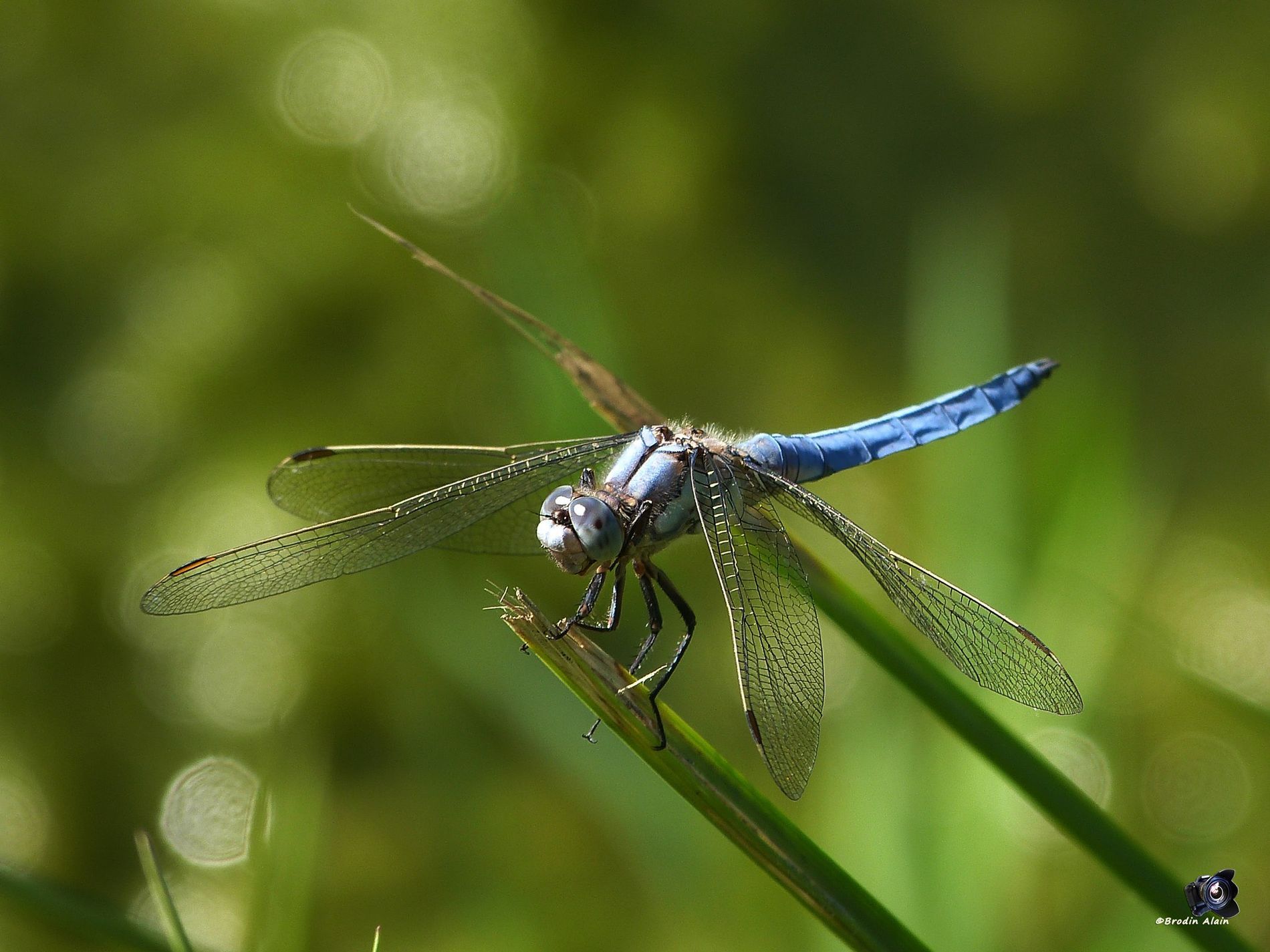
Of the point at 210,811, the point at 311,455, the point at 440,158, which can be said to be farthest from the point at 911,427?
the point at 210,811

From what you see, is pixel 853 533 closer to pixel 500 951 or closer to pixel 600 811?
pixel 600 811

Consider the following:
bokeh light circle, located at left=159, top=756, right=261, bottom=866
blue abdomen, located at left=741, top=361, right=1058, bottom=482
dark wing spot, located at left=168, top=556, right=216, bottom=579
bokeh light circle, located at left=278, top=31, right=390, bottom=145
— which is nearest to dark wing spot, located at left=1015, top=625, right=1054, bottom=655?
blue abdomen, located at left=741, top=361, right=1058, bottom=482

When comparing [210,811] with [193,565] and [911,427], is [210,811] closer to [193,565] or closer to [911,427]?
[193,565]

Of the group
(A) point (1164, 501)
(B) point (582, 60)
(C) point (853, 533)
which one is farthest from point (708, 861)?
(B) point (582, 60)

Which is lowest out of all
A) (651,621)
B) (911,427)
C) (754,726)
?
(754,726)

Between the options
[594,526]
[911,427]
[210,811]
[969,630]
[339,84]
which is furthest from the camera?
[339,84]

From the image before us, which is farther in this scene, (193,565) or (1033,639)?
(193,565)
